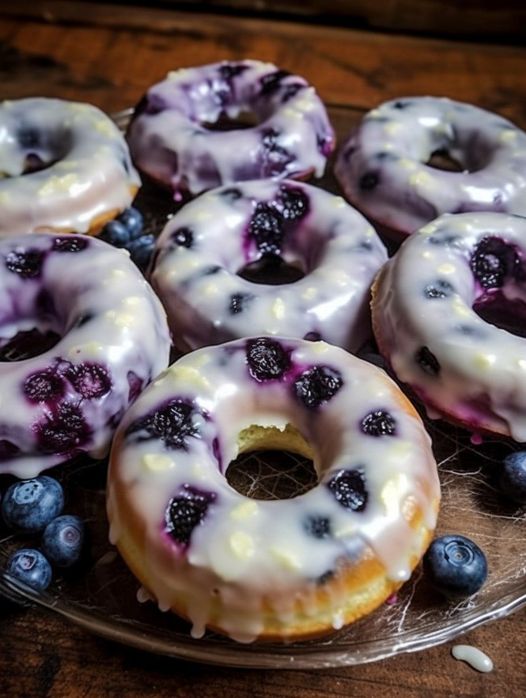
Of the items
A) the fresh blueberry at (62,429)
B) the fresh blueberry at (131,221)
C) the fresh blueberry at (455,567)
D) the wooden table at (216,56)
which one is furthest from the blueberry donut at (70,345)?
the wooden table at (216,56)

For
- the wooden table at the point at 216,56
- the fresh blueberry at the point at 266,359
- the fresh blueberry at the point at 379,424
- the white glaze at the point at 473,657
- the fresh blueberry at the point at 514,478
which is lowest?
the white glaze at the point at 473,657

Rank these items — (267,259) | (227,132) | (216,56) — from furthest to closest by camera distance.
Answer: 1. (216,56)
2. (227,132)
3. (267,259)

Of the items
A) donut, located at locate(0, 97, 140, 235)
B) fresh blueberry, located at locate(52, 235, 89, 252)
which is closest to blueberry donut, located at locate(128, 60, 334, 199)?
donut, located at locate(0, 97, 140, 235)

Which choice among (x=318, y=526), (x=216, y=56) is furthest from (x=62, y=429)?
(x=216, y=56)

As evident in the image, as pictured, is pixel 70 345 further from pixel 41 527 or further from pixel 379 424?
pixel 379 424

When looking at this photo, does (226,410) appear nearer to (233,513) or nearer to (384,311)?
(233,513)

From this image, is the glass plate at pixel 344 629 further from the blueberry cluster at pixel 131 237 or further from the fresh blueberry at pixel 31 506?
the blueberry cluster at pixel 131 237

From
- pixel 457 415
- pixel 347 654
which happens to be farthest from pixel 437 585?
pixel 457 415

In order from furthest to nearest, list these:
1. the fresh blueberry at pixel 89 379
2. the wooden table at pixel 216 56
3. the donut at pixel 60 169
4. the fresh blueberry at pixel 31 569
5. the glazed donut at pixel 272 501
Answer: the wooden table at pixel 216 56
the donut at pixel 60 169
the fresh blueberry at pixel 89 379
the fresh blueberry at pixel 31 569
the glazed donut at pixel 272 501
